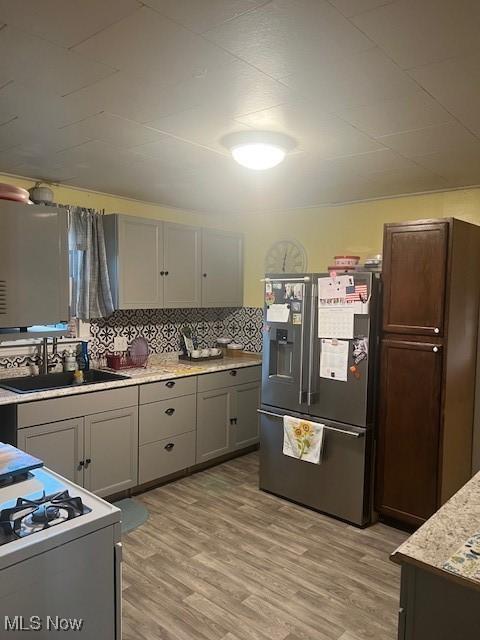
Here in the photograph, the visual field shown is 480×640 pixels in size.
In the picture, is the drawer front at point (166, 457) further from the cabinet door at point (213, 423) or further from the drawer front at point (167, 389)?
the drawer front at point (167, 389)

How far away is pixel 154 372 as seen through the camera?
3.86 meters

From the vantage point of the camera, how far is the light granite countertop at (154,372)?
3.03 metres

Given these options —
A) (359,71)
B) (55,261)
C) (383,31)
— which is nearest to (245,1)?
(383,31)

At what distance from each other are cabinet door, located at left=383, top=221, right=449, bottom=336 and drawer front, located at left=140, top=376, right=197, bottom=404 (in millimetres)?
→ 1634

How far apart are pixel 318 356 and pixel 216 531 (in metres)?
1.32

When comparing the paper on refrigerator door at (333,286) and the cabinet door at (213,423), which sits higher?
the paper on refrigerator door at (333,286)

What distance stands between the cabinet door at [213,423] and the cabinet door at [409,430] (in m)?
1.49

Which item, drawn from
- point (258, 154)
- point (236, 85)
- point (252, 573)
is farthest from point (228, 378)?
point (236, 85)

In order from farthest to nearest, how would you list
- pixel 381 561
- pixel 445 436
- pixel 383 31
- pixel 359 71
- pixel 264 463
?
1. pixel 264 463
2. pixel 445 436
3. pixel 381 561
4. pixel 359 71
5. pixel 383 31

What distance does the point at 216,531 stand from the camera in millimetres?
3133

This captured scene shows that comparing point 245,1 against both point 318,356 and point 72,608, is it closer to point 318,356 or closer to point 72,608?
point 72,608

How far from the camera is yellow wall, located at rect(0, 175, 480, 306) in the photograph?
3770mm

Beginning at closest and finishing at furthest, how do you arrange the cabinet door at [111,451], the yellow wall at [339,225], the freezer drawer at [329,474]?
the freezer drawer at [329,474], the cabinet door at [111,451], the yellow wall at [339,225]

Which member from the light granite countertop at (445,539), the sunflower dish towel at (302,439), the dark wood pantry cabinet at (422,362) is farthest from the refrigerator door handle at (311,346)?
the light granite countertop at (445,539)
